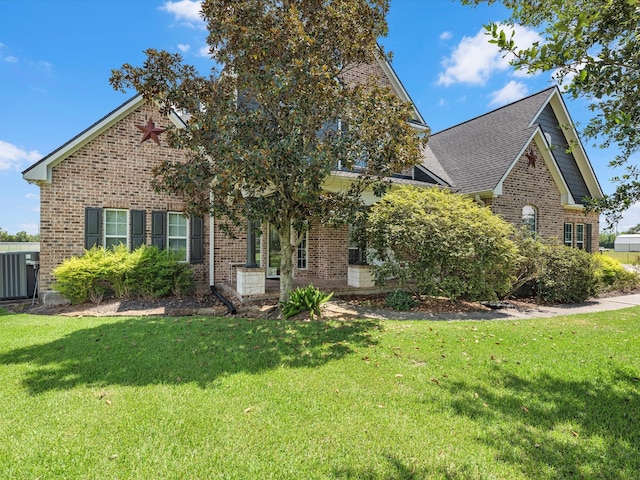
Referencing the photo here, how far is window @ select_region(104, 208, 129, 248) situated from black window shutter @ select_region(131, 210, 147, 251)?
20cm

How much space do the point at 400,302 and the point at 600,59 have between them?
20.8 ft

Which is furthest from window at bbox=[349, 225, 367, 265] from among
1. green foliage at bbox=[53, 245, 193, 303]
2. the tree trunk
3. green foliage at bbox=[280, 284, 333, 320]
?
green foliage at bbox=[53, 245, 193, 303]

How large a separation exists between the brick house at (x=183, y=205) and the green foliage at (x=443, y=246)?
188 centimetres

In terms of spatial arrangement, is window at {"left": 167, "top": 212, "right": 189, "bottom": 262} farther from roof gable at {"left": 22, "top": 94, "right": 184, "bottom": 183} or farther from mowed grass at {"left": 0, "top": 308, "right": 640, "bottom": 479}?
mowed grass at {"left": 0, "top": 308, "right": 640, "bottom": 479}

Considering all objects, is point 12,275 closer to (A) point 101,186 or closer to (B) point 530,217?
(A) point 101,186

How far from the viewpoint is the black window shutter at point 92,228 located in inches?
391

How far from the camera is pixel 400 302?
28.3ft

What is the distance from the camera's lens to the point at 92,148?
33.0ft

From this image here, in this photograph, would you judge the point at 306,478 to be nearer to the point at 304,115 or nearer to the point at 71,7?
the point at 304,115

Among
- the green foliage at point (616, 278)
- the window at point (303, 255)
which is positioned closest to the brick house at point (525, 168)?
the green foliage at point (616, 278)

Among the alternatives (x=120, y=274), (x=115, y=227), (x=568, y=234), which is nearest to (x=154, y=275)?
(x=120, y=274)

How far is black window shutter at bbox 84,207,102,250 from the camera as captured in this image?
32.6 ft

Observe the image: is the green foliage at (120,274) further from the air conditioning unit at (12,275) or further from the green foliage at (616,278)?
the green foliage at (616,278)

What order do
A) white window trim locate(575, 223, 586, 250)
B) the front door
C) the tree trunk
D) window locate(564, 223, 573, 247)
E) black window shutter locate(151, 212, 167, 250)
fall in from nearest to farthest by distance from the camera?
the tree trunk
black window shutter locate(151, 212, 167, 250)
the front door
window locate(564, 223, 573, 247)
white window trim locate(575, 223, 586, 250)
